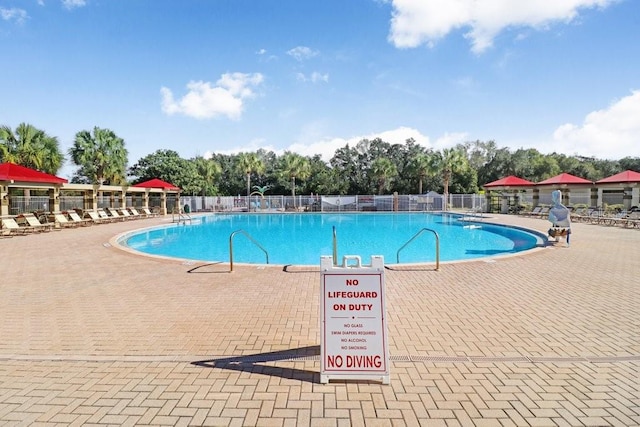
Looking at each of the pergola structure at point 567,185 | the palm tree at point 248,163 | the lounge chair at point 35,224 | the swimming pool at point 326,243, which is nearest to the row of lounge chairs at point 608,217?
the pergola structure at point 567,185

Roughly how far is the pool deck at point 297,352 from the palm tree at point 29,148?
18790mm

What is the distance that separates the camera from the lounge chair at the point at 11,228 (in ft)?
45.4

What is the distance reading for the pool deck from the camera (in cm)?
247

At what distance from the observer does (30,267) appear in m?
7.68

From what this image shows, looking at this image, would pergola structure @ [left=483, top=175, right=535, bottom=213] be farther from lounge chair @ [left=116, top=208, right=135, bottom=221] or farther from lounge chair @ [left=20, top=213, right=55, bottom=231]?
lounge chair @ [left=20, top=213, right=55, bottom=231]

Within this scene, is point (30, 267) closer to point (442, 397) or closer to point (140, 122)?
point (442, 397)

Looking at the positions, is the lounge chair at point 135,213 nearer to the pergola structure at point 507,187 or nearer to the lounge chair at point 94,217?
the lounge chair at point 94,217

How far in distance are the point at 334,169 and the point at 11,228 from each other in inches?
1196

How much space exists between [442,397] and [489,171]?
46427 mm

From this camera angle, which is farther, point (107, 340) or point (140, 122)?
point (140, 122)

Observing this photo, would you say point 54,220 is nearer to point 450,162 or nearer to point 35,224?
point 35,224

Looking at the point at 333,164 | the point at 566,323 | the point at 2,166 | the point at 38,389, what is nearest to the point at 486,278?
the point at 566,323

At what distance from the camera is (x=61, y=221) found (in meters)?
16.6

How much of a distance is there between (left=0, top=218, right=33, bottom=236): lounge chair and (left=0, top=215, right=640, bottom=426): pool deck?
9513 mm
